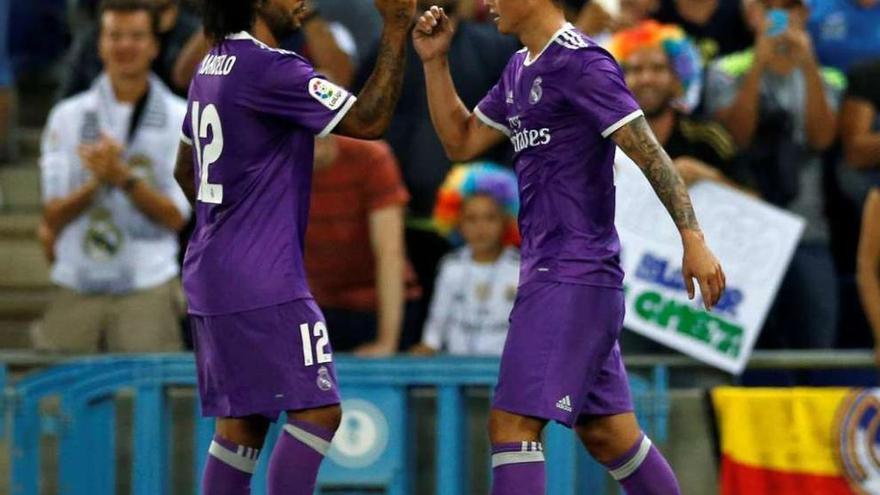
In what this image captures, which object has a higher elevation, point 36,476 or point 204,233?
point 204,233

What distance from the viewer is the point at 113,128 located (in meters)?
9.69

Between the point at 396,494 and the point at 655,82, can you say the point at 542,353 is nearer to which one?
the point at 396,494

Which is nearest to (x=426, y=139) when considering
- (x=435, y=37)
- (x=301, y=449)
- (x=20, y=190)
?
(x=20, y=190)

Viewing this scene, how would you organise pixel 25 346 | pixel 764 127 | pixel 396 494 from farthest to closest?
pixel 25 346 < pixel 764 127 < pixel 396 494

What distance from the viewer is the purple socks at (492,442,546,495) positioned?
660 cm

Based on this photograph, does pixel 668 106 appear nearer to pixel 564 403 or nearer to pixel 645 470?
pixel 645 470

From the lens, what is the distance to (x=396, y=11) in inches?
256

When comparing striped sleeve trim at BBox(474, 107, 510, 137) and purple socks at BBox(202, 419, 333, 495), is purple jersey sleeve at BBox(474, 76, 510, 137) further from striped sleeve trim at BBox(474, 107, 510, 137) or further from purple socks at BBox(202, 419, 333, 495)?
purple socks at BBox(202, 419, 333, 495)

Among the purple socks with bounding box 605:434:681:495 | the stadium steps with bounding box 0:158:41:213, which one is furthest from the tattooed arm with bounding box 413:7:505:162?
the stadium steps with bounding box 0:158:41:213

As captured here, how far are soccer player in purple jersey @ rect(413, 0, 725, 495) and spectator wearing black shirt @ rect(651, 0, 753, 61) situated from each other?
13.2ft

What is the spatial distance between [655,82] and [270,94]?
3.15 metres

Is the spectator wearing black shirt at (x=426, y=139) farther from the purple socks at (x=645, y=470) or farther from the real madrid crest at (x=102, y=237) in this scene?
the purple socks at (x=645, y=470)

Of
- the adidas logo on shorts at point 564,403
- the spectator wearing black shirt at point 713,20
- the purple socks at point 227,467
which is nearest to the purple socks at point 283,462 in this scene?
the purple socks at point 227,467

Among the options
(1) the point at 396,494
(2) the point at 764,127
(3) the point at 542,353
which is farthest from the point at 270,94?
(2) the point at 764,127
